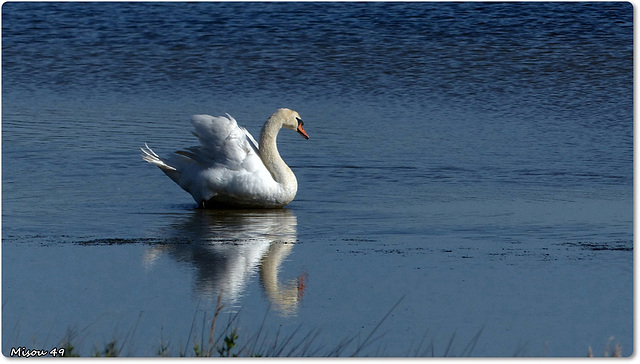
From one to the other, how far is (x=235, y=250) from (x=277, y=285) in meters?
1.12

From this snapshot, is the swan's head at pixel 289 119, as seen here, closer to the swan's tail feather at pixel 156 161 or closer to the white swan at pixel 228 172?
the white swan at pixel 228 172

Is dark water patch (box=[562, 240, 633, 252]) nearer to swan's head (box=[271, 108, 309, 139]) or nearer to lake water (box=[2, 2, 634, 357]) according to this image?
lake water (box=[2, 2, 634, 357])

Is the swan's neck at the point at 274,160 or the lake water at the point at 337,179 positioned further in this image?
the swan's neck at the point at 274,160

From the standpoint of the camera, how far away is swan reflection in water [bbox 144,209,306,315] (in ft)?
20.7

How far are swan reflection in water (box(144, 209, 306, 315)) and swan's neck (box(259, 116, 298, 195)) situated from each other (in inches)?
9.9

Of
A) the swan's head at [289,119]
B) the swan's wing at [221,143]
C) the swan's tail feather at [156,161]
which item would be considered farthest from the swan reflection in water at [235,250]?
the swan's head at [289,119]

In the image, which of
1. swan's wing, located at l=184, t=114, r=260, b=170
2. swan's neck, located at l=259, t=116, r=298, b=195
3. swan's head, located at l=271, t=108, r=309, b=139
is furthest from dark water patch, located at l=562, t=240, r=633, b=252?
swan's head, located at l=271, t=108, r=309, b=139

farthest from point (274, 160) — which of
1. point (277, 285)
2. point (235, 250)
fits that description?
point (277, 285)

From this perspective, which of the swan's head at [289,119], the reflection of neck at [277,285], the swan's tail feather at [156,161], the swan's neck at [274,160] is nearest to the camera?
the reflection of neck at [277,285]

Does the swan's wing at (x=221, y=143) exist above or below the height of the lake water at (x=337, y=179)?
above

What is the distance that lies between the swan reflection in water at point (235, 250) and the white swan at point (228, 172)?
0.43 feet

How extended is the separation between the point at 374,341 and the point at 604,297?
1555 millimetres

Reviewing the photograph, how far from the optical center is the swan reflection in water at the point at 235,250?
20.7ft

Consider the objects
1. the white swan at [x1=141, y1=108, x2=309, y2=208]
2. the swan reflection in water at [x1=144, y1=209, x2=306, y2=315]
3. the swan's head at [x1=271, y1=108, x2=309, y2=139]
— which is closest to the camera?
the swan reflection in water at [x1=144, y1=209, x2=306, y2=315]
